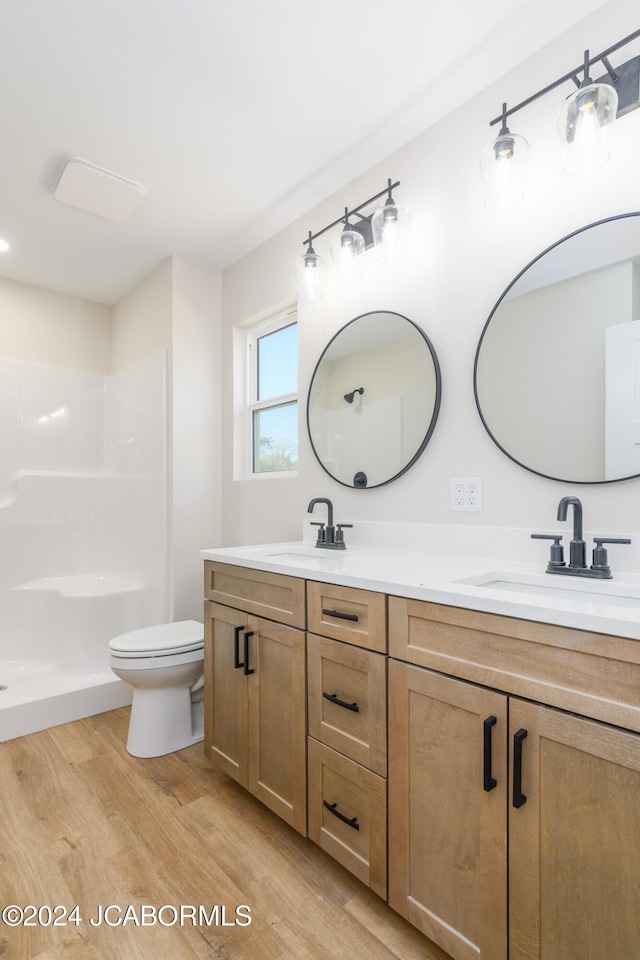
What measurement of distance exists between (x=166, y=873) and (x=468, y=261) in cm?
218

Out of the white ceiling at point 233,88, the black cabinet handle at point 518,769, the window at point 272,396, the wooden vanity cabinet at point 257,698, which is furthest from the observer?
the window at point 272,396

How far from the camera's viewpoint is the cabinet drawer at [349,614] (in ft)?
4.27

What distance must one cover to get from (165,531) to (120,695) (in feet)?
2.98

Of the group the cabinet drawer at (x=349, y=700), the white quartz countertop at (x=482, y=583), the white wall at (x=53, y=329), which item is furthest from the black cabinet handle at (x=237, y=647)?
the white wall at (x=53, y=329)

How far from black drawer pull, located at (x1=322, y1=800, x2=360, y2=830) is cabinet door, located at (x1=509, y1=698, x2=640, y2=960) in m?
0.45

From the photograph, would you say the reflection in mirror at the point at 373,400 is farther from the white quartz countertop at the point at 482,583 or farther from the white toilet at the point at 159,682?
the white toilet at the point at 159,682

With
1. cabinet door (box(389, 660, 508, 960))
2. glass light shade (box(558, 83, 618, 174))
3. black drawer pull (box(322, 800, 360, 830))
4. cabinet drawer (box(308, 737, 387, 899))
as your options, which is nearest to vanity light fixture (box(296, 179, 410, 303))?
glass light shade (box(558, 83, 618, 174))

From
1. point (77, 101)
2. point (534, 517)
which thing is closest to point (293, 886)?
→ point (534, 517)

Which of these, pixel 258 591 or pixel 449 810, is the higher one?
pixel 258 591

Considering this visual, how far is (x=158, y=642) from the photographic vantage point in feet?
7.28

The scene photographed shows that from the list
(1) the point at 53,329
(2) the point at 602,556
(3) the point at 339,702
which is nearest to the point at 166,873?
(3) the point at 339,702

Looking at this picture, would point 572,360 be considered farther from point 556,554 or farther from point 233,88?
point 233,88

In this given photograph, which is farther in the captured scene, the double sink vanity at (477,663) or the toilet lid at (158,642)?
the toilet lid at (158,642)

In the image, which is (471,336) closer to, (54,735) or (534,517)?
(534,517)
